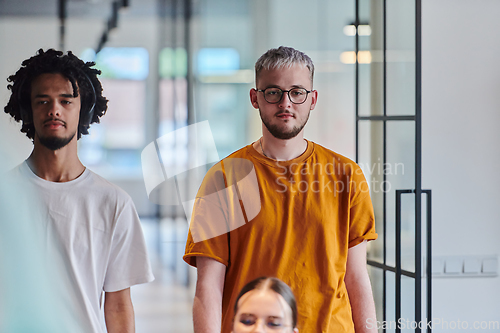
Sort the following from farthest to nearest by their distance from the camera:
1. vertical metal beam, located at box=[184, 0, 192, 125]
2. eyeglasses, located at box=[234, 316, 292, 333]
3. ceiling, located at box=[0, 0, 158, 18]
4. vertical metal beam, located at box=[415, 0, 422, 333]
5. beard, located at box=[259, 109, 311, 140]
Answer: vertical metal beam, located at box=[415, 0, 422, 333] → vertical metal beam, located at box=[184, 0, 192, 125] → ceiling, located at box=[0, 0, 158, 18] → beard, located at box=[259, 109, 311, 140] → eyeglasses, located at box=[234, 316, 292, 333]

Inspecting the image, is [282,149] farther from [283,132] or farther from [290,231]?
[290,231]

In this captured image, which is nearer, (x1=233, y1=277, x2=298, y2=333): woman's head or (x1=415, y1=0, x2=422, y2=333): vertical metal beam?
(x1=233, y1=277, x2=298, y2=333): woman's head

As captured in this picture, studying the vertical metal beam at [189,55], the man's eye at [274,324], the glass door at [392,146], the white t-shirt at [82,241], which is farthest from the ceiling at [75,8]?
the man's eye at [274,324]

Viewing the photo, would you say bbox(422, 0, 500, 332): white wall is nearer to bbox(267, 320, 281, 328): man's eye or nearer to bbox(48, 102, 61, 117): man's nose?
bbox(267, 320, 281, 328): man's eye

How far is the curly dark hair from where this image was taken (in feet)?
5.03

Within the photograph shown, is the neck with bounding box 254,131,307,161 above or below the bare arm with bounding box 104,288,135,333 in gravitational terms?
above

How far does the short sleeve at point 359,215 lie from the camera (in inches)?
61.2

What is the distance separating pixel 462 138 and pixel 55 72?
6.65 feet

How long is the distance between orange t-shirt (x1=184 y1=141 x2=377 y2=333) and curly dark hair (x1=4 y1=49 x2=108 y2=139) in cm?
47

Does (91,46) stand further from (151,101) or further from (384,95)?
(384,95)

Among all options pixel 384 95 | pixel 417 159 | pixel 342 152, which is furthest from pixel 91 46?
pixel 417 159

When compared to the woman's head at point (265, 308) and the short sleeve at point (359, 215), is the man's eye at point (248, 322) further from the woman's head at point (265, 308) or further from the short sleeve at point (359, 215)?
the short sleeve at point (359, 215)

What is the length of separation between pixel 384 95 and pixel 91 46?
1246 mm

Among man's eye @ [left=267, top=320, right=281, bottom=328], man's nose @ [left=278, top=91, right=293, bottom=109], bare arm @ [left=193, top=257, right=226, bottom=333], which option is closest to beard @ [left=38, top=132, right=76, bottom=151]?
bare arm @ [left=193, top=257, right=226, bottom=333]
